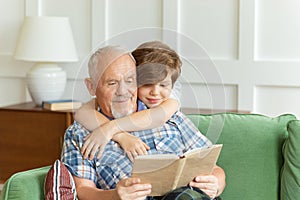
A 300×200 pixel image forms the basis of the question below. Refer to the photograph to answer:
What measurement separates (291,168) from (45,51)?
5.87 feet

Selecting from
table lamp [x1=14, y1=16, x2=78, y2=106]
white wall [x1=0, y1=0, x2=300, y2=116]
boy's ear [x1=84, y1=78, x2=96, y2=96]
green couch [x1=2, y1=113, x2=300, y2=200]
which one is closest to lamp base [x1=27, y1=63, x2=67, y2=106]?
table lamp [x1=14, y1=16, x2=78, y2=106]

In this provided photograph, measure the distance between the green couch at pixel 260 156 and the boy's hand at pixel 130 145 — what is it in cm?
27

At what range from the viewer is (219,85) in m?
1.90

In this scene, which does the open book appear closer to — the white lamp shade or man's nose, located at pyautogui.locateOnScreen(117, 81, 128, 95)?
man's nose, located at pyautogui.locateOnScreen(117, 81, 128, 95)

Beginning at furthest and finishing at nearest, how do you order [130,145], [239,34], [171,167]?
[239,34], [130,145], [171,167]

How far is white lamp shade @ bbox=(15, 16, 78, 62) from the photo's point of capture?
3.44 meters

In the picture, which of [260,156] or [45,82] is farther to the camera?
[45,82]

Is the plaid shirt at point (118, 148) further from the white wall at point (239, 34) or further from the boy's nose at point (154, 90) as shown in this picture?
the white wall at point (239, 34)

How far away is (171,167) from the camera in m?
1.75

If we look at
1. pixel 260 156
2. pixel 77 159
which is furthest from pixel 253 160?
pixel 77 159

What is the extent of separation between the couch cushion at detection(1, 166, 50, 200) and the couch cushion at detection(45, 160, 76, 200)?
2.1 inches

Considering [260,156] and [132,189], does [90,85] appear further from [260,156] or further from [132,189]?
[260,156]

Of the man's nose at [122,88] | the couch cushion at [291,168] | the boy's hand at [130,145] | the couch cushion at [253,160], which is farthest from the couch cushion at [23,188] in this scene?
the couch cushion at [291,168]

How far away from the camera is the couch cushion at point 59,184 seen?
1.86 metres
